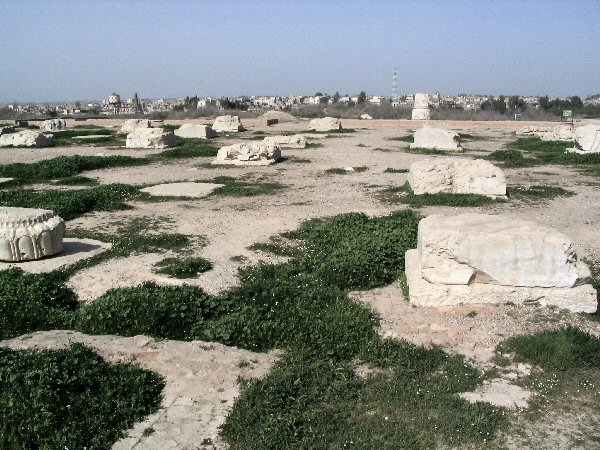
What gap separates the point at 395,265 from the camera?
702 centimetres

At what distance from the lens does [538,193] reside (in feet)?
38.2

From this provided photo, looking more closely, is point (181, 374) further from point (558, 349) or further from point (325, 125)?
point (325, 125)

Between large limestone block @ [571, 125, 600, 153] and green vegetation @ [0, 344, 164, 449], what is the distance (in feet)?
55.3

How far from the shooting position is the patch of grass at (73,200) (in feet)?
33.1

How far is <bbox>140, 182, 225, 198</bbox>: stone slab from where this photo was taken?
12.0 m

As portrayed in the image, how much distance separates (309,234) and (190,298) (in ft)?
10.3

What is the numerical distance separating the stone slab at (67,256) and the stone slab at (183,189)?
374 centimetres

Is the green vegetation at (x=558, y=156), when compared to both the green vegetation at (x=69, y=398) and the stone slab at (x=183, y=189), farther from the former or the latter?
the green vegetation at (x=69, y=398)

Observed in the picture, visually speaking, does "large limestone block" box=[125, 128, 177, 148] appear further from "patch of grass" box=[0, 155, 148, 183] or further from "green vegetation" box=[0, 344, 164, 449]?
"green vegetation" box=[0, 344, 164, 449]

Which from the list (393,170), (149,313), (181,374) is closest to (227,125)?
(393,170)

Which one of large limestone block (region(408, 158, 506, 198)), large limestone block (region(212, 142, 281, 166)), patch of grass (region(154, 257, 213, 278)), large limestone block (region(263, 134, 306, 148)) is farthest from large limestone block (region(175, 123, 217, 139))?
patch of grass (region(154, 257, 213, 278))

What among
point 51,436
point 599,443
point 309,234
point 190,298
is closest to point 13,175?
point 309,234

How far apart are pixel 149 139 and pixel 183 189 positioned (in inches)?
344

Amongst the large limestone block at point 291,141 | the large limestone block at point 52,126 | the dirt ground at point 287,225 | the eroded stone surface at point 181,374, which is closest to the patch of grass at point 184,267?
the dirt ground at point 287,225
